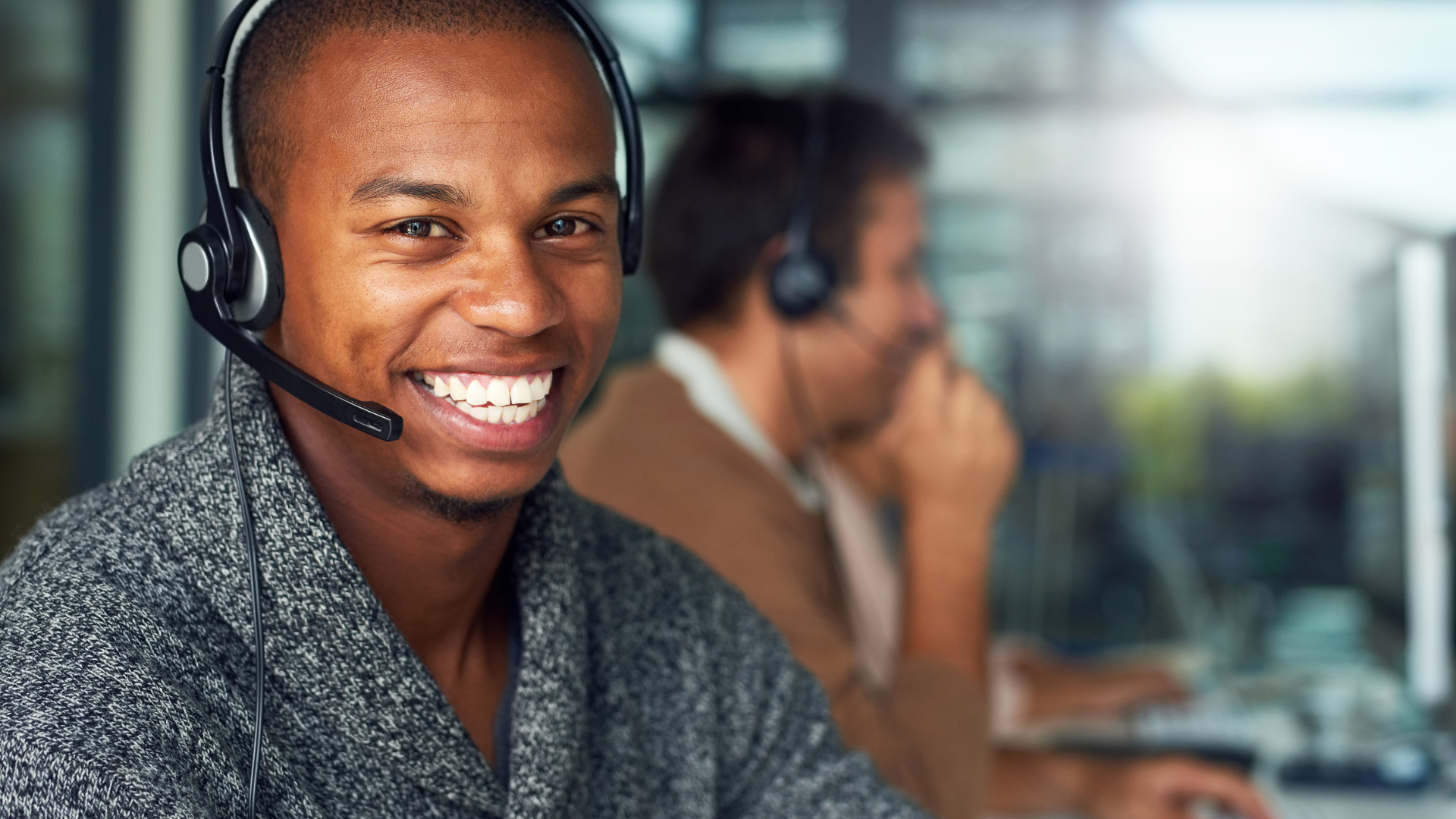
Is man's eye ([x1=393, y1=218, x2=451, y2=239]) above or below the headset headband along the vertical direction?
below

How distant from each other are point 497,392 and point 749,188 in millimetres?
884

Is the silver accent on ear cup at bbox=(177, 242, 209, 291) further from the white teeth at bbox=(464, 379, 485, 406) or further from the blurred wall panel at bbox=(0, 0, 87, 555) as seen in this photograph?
the blurred wall panel at bbox=(0, 0, 87, 555)

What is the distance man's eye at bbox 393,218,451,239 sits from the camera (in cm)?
69

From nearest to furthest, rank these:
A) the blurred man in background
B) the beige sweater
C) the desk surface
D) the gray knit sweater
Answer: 1. the gray knit sweater
2. the beige sweater
3. the blurred man in background
4. the desk surface

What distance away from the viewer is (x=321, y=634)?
66cm

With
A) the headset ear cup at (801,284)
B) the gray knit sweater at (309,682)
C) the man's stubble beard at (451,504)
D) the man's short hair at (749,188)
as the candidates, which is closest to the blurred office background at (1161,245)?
the man's short hair at (749,188)

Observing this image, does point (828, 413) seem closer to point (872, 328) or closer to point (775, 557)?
point (872, 328)

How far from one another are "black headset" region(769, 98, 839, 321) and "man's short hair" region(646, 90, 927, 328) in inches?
0.7

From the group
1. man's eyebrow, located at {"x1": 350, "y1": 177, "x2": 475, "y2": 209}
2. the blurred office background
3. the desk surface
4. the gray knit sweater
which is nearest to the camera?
the gray knit sweater

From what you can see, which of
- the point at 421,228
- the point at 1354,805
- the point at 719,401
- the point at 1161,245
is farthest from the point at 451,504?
the point at 1161,245

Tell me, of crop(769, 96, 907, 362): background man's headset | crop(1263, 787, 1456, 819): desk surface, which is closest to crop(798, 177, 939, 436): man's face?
crop(769, 96, 907, 362): background man's headset

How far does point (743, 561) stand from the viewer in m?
1.25

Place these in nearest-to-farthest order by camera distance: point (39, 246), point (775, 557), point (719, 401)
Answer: point (775, 557) < point (719, 401) < point (39, 246)

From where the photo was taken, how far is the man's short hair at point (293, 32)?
0.69 m
